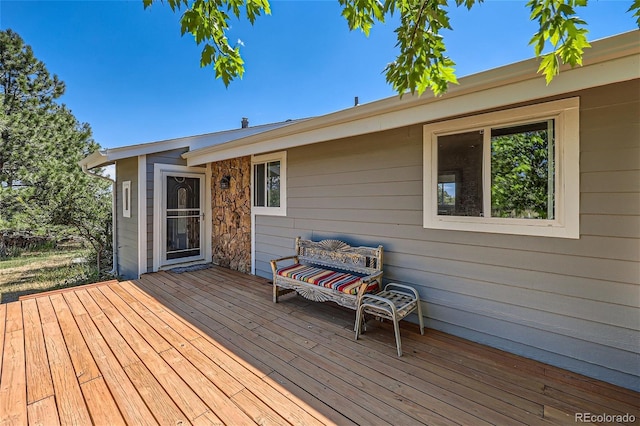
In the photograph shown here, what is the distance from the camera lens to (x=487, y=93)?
2.17m

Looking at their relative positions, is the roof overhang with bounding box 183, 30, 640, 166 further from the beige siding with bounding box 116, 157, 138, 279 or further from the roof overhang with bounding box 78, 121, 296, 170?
the beige siding with bounding box 116, 157, 138, 279

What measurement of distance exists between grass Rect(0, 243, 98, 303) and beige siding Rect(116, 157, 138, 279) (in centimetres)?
87

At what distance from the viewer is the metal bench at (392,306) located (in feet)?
8.03

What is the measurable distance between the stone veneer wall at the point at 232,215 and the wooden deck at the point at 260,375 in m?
2.05

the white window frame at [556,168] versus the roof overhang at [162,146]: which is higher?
the roof overhang at [162,146]

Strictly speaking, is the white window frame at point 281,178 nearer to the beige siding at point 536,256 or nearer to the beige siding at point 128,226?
the beige siding at point 536,256

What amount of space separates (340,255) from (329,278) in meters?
0.39

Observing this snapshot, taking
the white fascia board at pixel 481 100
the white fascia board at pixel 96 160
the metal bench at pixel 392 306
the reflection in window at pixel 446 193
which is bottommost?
the metal bench at pixel 392 306

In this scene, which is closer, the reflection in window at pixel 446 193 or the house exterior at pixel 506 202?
the house exterior at pixel 506 202

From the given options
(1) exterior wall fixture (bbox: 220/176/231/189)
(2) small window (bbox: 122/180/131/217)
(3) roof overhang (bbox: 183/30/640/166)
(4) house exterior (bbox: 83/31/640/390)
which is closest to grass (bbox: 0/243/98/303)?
(2) small window (bbox: 122/180/131/217)

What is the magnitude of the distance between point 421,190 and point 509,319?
143cm

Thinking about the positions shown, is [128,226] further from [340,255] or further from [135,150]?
[340,255]

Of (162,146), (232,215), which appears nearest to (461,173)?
(232,215)

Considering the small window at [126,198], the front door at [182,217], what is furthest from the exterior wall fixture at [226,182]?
the small window at [126,198]
